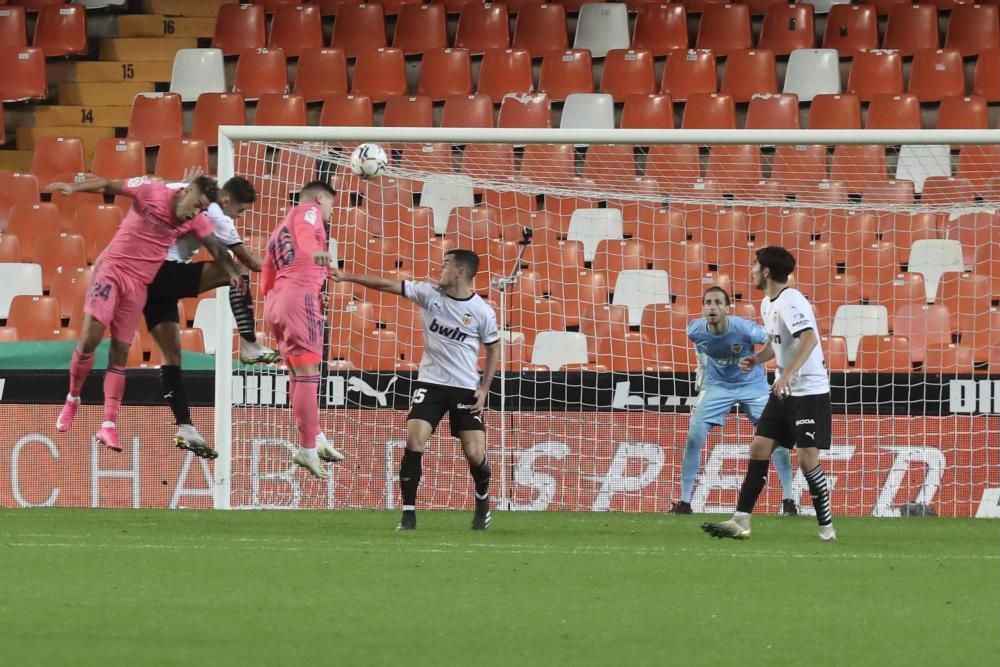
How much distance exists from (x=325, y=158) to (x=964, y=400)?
5291mm

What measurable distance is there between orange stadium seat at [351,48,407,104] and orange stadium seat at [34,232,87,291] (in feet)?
10.7

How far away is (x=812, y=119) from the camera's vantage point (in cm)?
1509

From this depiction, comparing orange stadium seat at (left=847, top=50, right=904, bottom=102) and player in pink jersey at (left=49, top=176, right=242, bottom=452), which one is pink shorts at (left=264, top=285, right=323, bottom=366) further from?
orange stadium seat at (left=847, top=50, right=904, bottom=102)

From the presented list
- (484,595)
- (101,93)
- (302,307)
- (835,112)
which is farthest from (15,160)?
(484,595)

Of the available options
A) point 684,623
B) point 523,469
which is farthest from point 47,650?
point 523,469

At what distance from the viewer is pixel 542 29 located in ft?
54.7

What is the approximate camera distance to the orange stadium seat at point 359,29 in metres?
16.8

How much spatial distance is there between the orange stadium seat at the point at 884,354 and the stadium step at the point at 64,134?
28.2 feet

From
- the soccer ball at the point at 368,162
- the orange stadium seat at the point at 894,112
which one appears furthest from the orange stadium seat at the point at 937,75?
the soccer ball at the point at 368,162

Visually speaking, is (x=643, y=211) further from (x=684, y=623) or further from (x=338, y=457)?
(x=684, y=623)

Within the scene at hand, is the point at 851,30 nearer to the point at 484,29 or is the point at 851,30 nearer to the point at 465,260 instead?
the point at 484,29

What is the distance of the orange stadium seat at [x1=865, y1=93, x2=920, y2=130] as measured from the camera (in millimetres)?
14906

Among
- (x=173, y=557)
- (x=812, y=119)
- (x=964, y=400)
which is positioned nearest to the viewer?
(x=173, y=557)

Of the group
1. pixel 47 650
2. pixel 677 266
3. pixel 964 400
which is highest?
pixel 677 266
